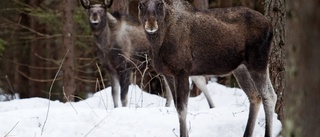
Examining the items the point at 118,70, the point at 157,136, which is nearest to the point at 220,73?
the point at 157,136

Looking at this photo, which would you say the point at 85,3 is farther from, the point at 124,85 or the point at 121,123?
the point at 121,123

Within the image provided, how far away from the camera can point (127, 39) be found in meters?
12.2

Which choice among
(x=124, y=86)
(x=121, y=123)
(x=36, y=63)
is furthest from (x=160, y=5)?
(x=36, y=63)

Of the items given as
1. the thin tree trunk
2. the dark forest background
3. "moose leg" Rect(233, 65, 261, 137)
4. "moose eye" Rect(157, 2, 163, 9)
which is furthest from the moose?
the thin tree trunk

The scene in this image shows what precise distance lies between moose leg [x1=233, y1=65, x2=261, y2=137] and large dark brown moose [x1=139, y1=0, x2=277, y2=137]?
0.4 inches

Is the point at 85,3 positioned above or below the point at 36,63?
above

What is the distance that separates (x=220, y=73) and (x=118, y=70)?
16.2 feet

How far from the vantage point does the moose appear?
11547 millimetres

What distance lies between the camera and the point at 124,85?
A: 37.4 ft

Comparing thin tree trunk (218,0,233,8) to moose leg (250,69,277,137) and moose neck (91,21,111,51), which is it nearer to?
moose neck (91,21,111,51)

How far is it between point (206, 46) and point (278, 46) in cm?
122

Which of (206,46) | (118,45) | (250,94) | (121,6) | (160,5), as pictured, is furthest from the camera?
A: (121,6)

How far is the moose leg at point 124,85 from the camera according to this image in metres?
11.3

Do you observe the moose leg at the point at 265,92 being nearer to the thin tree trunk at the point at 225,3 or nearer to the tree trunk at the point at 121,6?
the tree trunk at the point at 121,6
